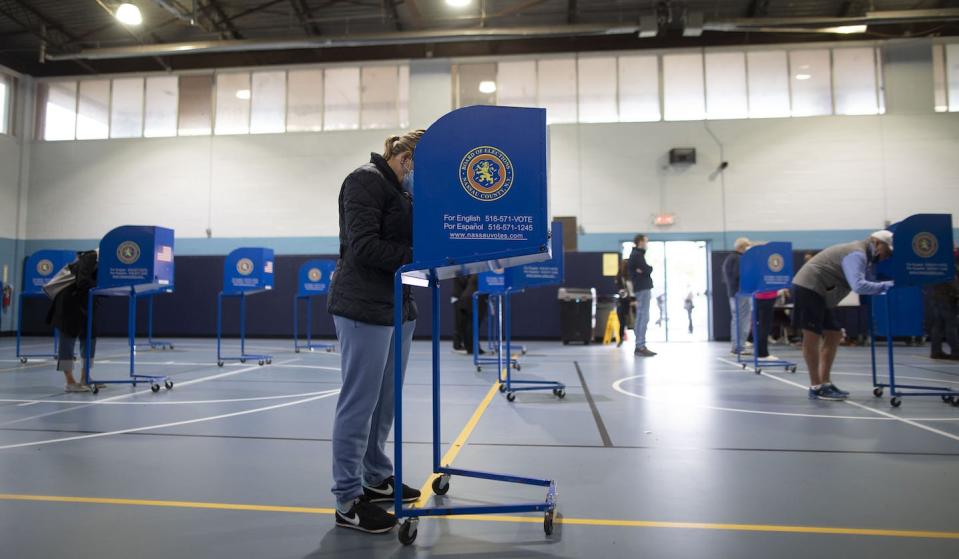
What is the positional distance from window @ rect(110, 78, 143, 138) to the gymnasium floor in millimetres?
13849

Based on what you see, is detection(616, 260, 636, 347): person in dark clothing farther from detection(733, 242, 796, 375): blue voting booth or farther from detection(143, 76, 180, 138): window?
detection(143, 76, 180, 138): window

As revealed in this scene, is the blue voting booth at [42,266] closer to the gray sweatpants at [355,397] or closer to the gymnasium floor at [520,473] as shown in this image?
the gymnasium floor at [520,473]

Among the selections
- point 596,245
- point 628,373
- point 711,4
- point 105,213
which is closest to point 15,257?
point 105,213

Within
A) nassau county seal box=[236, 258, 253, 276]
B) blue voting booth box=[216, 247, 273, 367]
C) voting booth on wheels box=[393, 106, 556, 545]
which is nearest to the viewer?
voting booth on wheels box=[393, 106, 556, 545]

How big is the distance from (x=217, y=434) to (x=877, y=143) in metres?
16.7

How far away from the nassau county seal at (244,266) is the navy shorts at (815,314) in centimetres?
736

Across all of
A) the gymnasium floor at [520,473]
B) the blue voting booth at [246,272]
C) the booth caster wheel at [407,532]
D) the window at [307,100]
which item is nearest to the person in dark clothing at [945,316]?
the gymnasium floor at [520,473]

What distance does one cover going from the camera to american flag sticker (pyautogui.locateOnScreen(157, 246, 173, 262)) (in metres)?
5.96

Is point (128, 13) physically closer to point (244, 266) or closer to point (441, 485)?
point (244, 266)

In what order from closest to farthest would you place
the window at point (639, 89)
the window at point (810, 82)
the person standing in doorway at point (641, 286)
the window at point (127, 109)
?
the person standing in doorway at point (641, 286)
the window at point (810, 82)
the window at point (639, 89)
the window at point (127, 109)

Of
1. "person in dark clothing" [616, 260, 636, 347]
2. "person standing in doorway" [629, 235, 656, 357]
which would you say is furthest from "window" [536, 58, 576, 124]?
"person standing in doorway" [629, 235, 656, 357]

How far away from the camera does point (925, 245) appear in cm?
474

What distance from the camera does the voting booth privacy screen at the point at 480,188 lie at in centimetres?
197

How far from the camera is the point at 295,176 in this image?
15.8 metres
